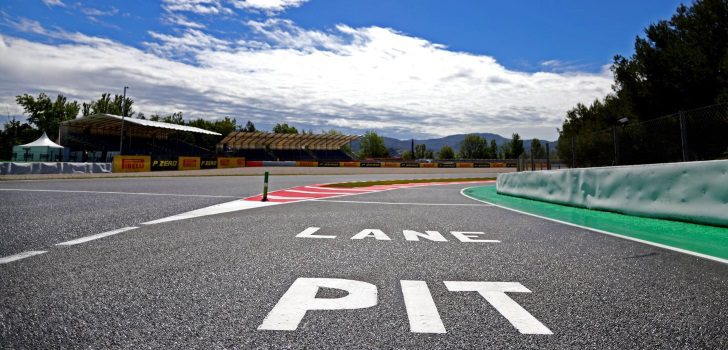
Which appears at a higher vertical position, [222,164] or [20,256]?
[222,164]

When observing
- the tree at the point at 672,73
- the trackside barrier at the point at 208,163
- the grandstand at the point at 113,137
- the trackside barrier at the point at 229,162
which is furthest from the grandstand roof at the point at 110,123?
the tree at the point at 672,73

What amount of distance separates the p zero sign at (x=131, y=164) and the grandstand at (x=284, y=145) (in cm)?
4088

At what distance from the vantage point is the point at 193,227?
616 centimetres

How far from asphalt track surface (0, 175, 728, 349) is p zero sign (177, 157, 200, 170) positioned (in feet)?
121

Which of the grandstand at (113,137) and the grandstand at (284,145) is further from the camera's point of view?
the grandstand at (284,145)

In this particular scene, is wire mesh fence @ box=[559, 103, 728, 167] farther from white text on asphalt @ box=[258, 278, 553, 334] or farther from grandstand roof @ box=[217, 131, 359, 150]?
grandstand roof @ box=[217, 131, 359, 150]

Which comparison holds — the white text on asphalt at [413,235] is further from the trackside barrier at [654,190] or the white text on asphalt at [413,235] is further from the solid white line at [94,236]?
the trackside barrier at [654,190]

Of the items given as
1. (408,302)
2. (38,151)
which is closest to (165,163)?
(38,151)

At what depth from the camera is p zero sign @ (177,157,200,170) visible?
133 ft

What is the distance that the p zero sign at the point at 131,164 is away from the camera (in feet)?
107

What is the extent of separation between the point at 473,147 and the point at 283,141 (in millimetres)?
85661

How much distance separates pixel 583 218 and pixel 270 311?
300 inches

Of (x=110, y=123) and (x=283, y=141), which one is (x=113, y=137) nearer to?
(x=110, y=123)

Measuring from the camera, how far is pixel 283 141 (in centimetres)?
8006
